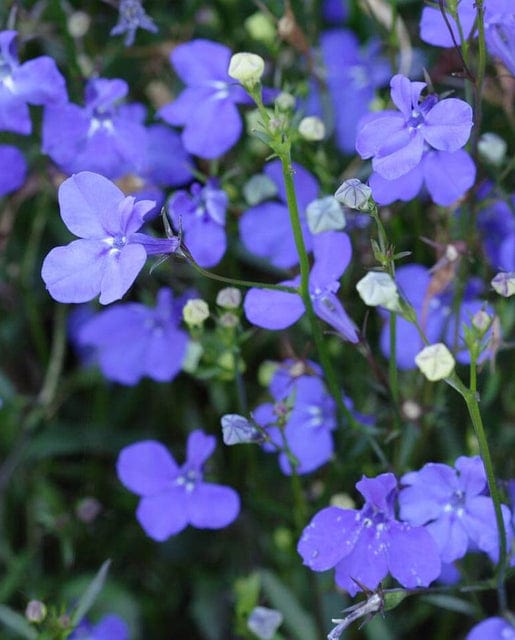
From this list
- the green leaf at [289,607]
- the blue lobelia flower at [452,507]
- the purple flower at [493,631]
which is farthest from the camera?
the green leaf at [289,607]

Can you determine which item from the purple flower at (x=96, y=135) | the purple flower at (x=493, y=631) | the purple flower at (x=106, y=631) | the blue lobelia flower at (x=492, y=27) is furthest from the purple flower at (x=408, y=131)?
the purple flower at (x=106, y=631)

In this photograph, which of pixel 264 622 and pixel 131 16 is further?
pixel 131 16

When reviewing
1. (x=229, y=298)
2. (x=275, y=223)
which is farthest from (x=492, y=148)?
(x=229, y=298)

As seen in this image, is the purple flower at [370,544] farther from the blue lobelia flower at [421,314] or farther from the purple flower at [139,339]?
the purple flower at [139,339]

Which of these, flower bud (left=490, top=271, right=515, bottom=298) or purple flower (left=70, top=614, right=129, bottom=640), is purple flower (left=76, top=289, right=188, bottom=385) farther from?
flower bud (left=490, top=271, right=515, bottom=298)

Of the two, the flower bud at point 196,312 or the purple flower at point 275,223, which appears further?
the purple flower at point 275,223

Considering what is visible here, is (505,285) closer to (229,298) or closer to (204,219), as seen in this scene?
(229,298)

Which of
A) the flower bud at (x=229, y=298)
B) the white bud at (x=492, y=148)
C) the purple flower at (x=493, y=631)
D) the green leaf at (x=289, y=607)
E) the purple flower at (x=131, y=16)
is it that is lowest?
the green leaf at (x=289, y=607)

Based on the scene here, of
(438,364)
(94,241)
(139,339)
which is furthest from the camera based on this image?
(139,339)
